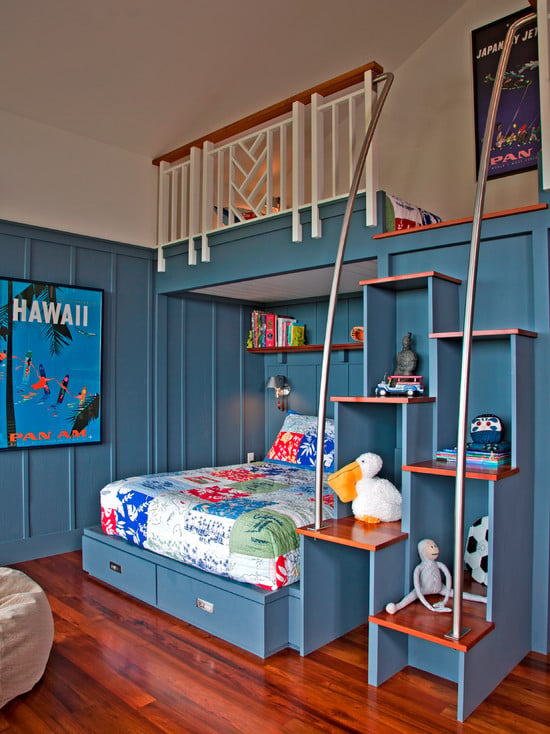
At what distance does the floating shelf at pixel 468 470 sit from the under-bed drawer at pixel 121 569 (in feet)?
5.23

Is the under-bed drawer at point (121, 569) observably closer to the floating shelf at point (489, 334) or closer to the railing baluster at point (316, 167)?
the floating shelf at point (489, 334)

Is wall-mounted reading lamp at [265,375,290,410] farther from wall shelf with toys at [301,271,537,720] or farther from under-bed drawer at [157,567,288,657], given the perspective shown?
under-bed drawer at [157,567,288,657]

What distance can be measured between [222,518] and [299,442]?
1.63m

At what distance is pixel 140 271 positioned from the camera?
4.40 m

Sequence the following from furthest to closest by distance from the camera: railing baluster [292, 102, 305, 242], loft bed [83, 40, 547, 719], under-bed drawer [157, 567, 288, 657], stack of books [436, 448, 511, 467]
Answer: railing baluster [292, 102, 305, 242] < under-bed drawer [157, 567, 288, 657] < stack of books [436, 448, 511, 467] < loft bed [83, 40, 547, 719]

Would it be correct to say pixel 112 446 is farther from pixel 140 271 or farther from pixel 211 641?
pixel 211 641

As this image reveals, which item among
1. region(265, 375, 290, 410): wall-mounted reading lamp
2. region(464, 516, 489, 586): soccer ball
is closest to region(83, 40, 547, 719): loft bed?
region(464, 516, 489, 586): soccer ball

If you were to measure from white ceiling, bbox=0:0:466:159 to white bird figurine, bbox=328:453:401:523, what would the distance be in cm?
282

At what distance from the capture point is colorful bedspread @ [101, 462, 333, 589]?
8.44ft

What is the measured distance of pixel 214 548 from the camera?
8.93 feet

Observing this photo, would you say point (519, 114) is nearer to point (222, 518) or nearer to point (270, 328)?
point (270, 328)

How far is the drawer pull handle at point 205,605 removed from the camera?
8.80 feet

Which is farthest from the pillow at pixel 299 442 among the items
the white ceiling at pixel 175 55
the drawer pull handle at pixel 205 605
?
the white ceiling at pixel 175 55

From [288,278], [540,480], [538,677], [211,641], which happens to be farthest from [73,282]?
[538,677]
